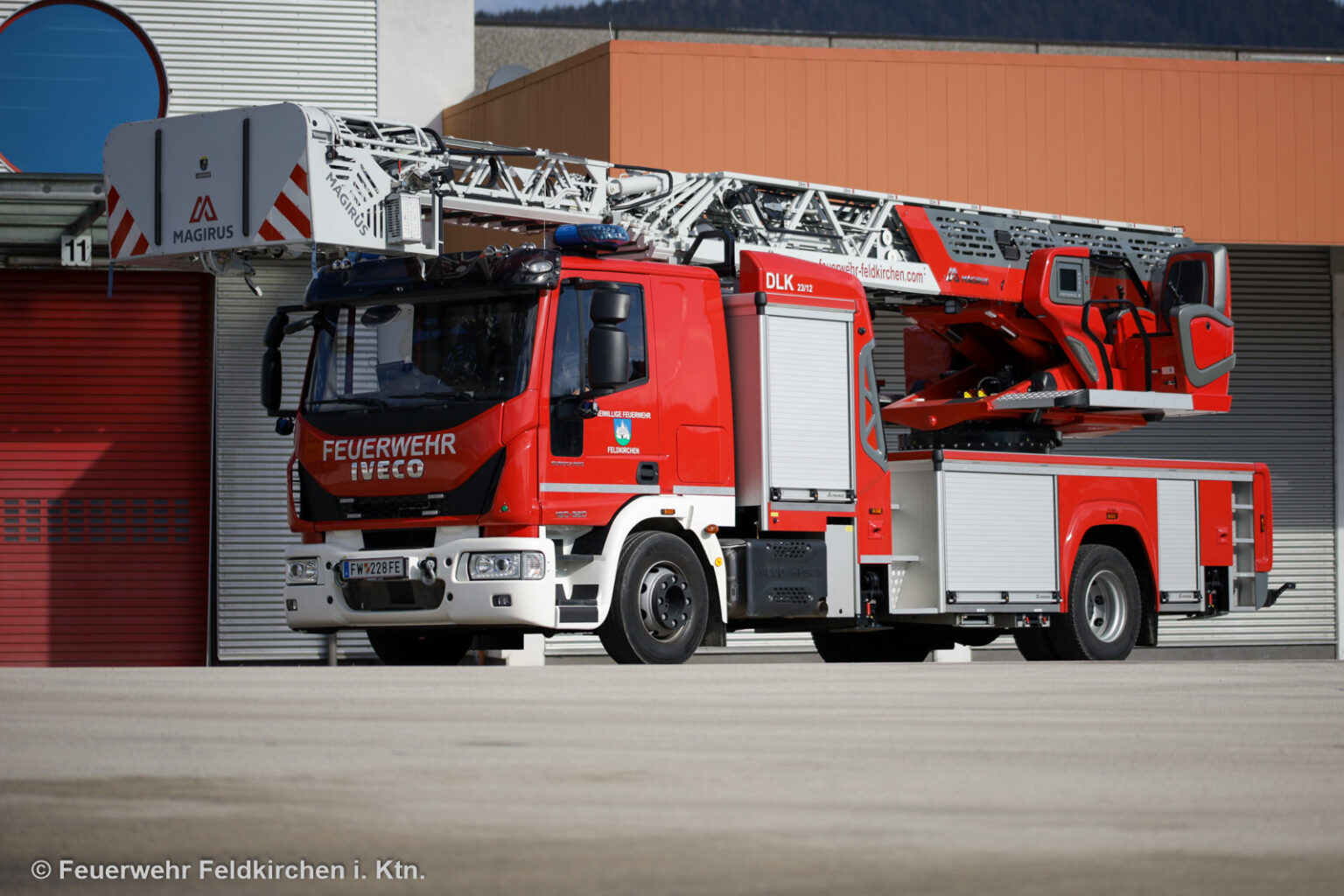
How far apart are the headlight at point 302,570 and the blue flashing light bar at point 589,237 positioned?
2.47 metres

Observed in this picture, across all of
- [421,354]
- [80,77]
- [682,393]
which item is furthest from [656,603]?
[80,77]

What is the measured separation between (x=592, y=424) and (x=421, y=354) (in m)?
1.12

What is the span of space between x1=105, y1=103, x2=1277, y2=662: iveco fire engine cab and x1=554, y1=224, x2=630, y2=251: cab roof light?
0.09 ft

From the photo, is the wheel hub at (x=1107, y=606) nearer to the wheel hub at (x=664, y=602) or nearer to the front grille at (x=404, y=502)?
the wheel hub at (x=664, y=602)

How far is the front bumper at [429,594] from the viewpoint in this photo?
10.4 m

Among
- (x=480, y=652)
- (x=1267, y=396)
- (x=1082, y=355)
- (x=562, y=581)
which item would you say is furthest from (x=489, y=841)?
(x=1267, y=396)

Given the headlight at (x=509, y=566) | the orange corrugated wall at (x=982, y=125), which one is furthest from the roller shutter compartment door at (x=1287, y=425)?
the headlight at (x=509, y=566)

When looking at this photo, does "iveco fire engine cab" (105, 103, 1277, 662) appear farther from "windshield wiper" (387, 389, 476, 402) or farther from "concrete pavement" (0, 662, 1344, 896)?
"concrete pavement" (0, 662, 1344, 896)

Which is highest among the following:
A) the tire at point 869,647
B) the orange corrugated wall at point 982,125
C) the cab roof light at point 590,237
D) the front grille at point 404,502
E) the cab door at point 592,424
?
the orange corrugated wall at point 982,125

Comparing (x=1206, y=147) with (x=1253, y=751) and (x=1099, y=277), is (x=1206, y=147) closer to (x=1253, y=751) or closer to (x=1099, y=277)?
(x=1099, y=277)

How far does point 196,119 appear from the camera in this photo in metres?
10.9

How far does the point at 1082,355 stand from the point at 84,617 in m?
9.88

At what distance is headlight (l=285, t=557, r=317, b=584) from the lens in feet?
36.7

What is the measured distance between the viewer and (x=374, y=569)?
10.8m
